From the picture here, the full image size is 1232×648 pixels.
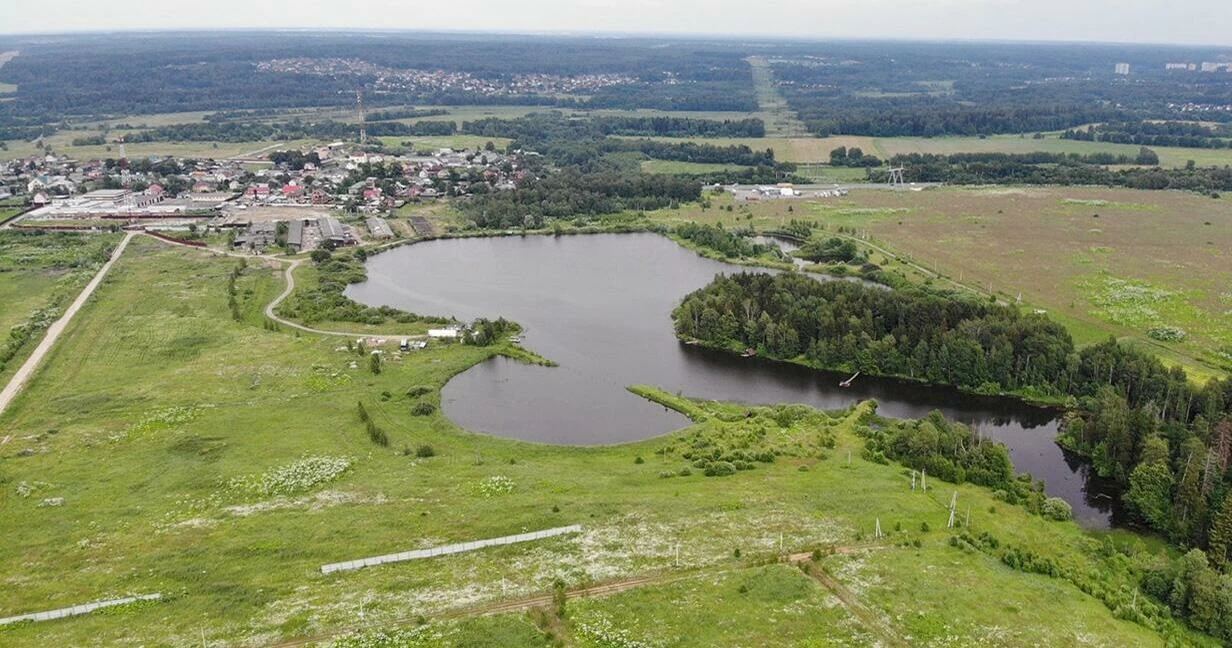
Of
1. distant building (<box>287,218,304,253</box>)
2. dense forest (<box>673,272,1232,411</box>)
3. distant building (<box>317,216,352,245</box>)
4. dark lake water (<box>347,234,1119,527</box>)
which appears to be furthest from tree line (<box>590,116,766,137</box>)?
dense forest (<box>673,272,1232,411</box>)

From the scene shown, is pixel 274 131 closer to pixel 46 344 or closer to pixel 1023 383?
pixel 46 344

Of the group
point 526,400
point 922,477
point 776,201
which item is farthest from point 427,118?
point 922,477

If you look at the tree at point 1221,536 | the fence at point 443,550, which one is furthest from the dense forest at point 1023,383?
the fence at point 443,550

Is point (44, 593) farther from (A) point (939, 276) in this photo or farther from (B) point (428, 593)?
(A) point (939, 276)

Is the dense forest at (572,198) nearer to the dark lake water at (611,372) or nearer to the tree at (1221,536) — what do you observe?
the dark lake water at (611,372)

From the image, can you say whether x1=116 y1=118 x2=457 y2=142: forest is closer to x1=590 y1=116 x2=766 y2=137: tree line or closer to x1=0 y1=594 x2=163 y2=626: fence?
x1=590 y1=116 x2=766 y2=137: tree line

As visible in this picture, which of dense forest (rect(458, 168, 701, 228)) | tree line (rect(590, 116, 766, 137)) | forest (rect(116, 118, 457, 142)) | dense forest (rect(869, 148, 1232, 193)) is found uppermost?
tree line (rect(590, 116, 766, 137))
